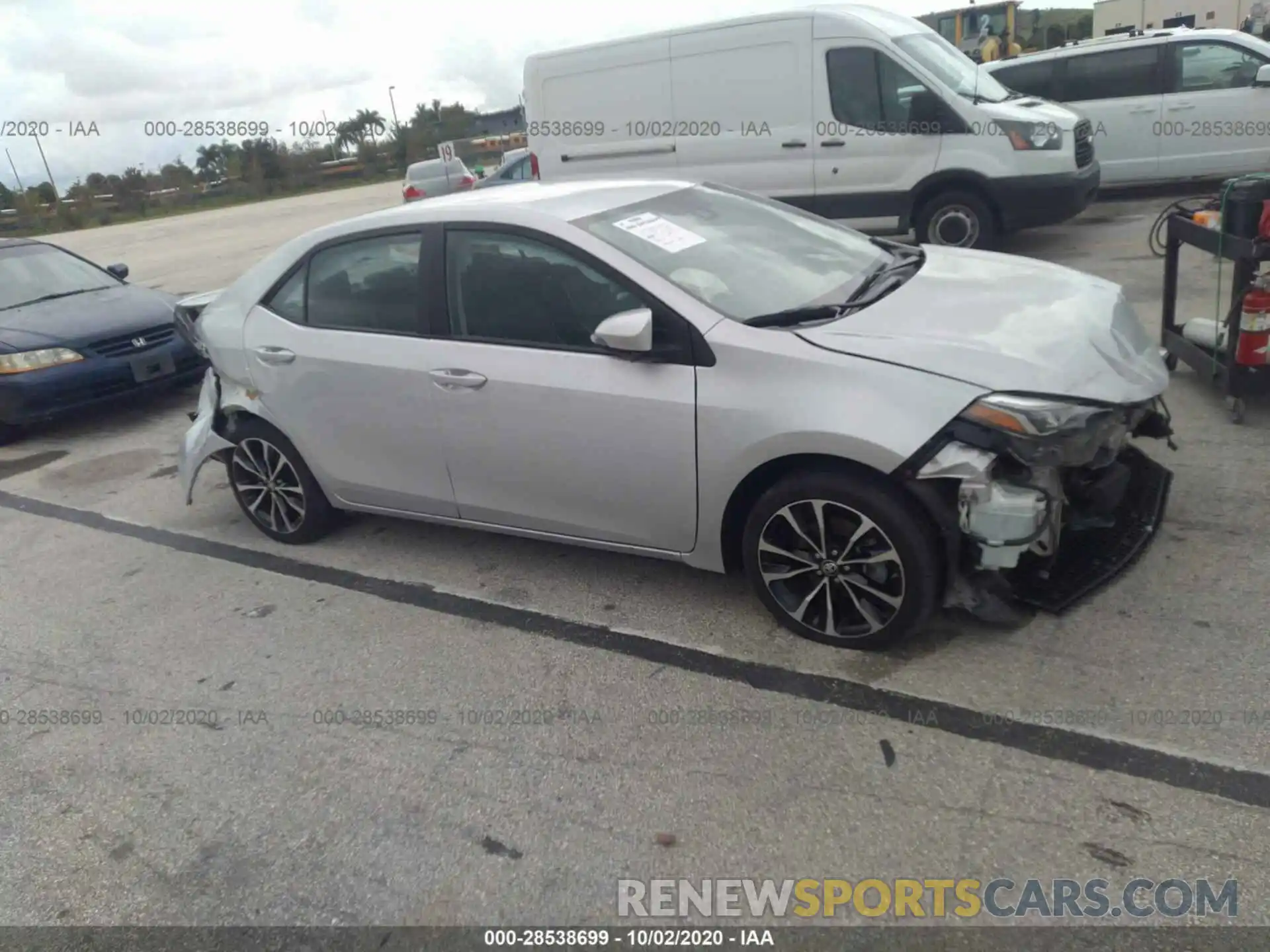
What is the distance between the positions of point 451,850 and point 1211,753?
2.13 meters

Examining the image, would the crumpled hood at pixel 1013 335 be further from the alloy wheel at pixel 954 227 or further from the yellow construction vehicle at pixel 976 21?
the yellow construction vehicle at pixel 976 21

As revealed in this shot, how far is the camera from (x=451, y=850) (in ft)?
8.96

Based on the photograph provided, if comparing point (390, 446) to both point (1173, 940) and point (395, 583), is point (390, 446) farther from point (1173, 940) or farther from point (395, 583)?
point (1173, 940)

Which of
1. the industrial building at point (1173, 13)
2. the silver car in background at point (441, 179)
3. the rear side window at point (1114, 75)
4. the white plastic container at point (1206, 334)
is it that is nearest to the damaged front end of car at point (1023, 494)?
the white plastic container at point (1206, 334)

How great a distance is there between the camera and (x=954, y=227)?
8.70 meters

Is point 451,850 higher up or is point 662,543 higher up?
point 662,543

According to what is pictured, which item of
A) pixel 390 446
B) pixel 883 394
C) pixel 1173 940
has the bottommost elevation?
pixel 1173 940

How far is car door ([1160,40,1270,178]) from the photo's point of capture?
10078 millimetres

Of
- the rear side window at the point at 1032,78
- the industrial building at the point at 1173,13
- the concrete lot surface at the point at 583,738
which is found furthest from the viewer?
the industrial building at the point at 1173,13

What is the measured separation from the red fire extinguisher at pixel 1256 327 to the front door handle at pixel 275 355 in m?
4.46

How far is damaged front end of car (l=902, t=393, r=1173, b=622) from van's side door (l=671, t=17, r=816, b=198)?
6.02m

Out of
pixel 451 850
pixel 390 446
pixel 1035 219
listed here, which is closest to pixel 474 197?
pixel 390 446

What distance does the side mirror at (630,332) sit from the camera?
333 cm

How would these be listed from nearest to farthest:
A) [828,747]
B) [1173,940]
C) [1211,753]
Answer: [1173,940]
[1211,753]
[828,747]
